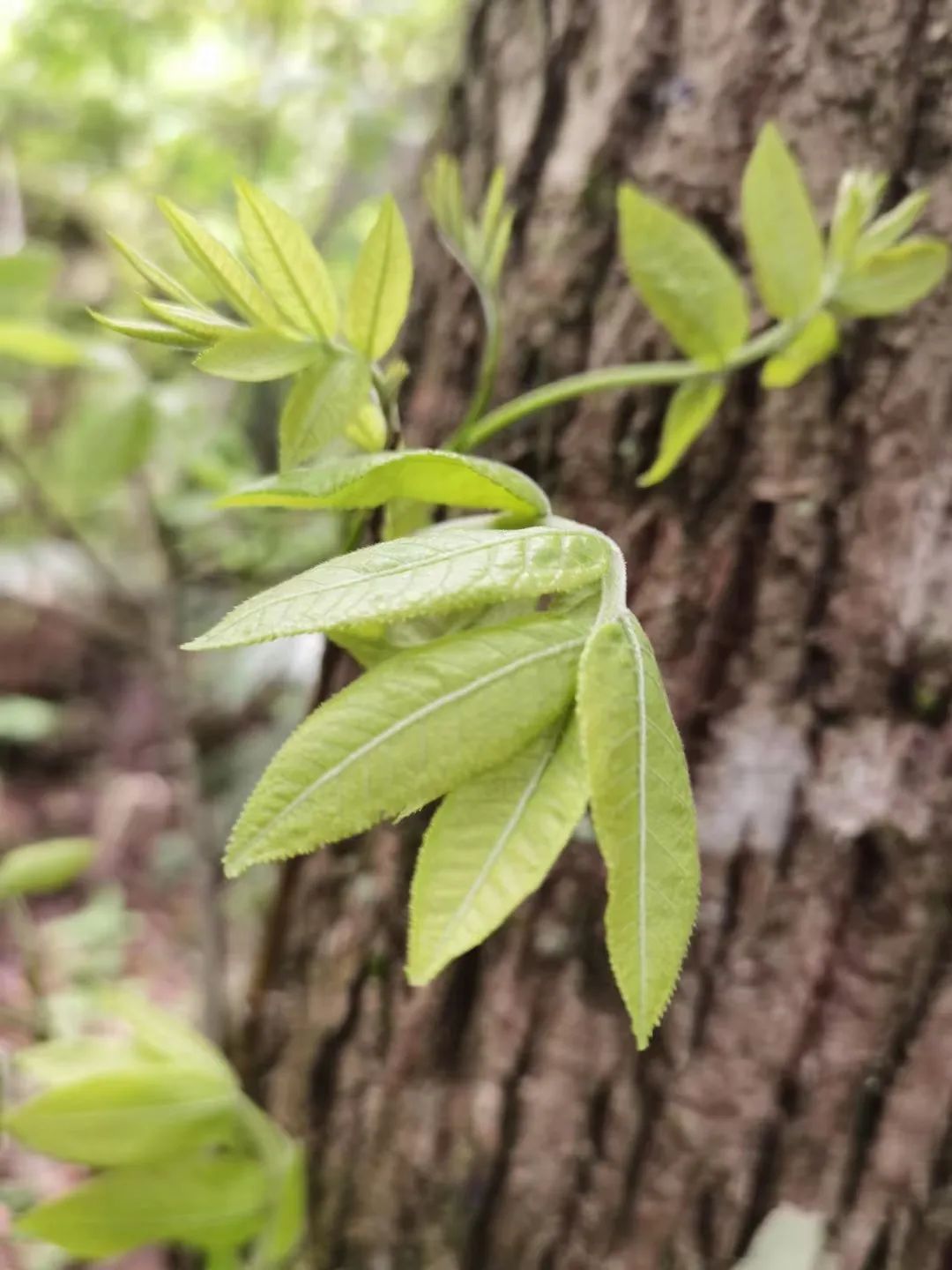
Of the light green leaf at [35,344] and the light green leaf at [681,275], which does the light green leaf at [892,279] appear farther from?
the light green leaf at [35,344]

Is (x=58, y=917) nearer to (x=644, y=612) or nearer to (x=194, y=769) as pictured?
(x=194, y=769)

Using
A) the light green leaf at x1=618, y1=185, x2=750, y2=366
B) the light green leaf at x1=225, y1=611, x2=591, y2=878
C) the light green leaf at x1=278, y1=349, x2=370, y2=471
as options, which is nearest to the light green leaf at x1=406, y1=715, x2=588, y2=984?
the light green leaf at x1=225, y1=611, x2=591, y2=878

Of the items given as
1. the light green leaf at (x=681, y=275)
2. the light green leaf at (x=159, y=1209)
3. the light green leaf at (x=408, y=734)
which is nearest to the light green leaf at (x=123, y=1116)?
the light green leaf at (x=159, y=1209)

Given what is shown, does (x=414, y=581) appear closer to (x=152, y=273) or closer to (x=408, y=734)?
(x=408, y=734)

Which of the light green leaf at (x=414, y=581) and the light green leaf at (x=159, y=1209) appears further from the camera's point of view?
the light green leaf at (x=159, y=1209)

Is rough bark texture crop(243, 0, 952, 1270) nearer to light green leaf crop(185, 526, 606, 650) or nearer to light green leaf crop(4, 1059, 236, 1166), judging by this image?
light green leaf crop(4, 1059, 236, 1166)

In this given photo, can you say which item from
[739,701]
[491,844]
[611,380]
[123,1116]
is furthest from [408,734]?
[123,1116]
